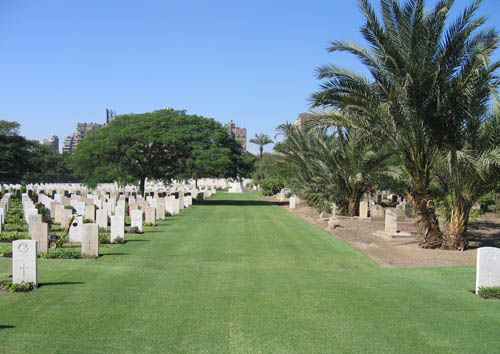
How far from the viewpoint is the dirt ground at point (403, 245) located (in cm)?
1256

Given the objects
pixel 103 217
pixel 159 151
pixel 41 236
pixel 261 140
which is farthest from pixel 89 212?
pixel 261 140

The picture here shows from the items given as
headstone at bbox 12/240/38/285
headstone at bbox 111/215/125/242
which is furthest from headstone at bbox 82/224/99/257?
Answer: headstone at bbox 12/240/38/285

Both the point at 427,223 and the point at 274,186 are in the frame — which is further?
the point at 274,186

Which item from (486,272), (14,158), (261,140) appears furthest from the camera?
(261,140)

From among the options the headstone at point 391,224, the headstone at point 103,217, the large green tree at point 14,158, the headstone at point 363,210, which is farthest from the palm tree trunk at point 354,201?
the large green tree at point 14,158

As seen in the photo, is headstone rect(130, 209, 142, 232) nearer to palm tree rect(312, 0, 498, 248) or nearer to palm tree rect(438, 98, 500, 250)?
palm tree rect(312, 0, 498, 248)

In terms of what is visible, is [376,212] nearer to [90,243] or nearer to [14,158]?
[90,243]

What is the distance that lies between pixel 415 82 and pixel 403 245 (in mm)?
5199

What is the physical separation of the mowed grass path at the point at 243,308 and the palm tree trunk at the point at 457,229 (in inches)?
111

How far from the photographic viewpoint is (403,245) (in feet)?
50.5

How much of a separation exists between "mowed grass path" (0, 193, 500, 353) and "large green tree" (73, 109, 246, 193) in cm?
2354

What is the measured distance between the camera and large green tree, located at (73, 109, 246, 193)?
1419 inches

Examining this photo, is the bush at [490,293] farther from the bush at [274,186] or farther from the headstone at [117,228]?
the bush at [274,186]

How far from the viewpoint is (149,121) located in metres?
38.7
